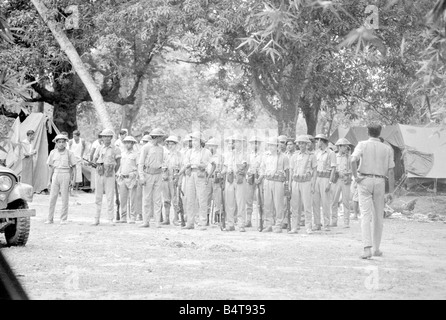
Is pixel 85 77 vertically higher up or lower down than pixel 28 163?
higher up

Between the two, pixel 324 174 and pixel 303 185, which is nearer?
pixel 303 185

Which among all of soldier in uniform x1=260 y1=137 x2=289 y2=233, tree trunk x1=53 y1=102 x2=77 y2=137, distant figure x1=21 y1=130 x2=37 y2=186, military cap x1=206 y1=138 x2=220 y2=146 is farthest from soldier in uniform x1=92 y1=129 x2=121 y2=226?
tree trunk x1=53 y1=102 x2=77 y2=137

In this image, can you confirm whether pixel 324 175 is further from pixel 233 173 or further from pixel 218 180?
pixel 218 180

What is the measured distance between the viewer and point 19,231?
1189cm

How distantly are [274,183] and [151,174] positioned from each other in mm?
2784

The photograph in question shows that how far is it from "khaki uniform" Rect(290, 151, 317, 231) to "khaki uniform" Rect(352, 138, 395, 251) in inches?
171

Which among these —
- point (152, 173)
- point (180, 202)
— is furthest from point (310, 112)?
point (152, 173)

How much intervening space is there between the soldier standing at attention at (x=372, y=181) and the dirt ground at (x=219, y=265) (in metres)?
0.46

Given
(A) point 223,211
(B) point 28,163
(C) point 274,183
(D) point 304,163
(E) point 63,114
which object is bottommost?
(A) point 223,211

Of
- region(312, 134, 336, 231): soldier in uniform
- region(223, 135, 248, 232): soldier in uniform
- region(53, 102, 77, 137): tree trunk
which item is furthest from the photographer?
region(53, 102, 77, 137): tree trunk

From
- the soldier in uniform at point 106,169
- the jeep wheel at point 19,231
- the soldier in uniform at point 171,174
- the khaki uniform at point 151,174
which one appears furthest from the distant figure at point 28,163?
the jeep wheel at point 19,231

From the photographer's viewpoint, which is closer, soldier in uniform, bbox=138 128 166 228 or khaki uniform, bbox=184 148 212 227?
khaki uniform, bbox=184 148 212 227

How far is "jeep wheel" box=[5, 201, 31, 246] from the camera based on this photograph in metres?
11.9

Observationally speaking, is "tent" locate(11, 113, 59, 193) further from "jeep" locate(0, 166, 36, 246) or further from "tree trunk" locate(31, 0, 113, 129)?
"jeep" locate(0, 166, 36, 246)
